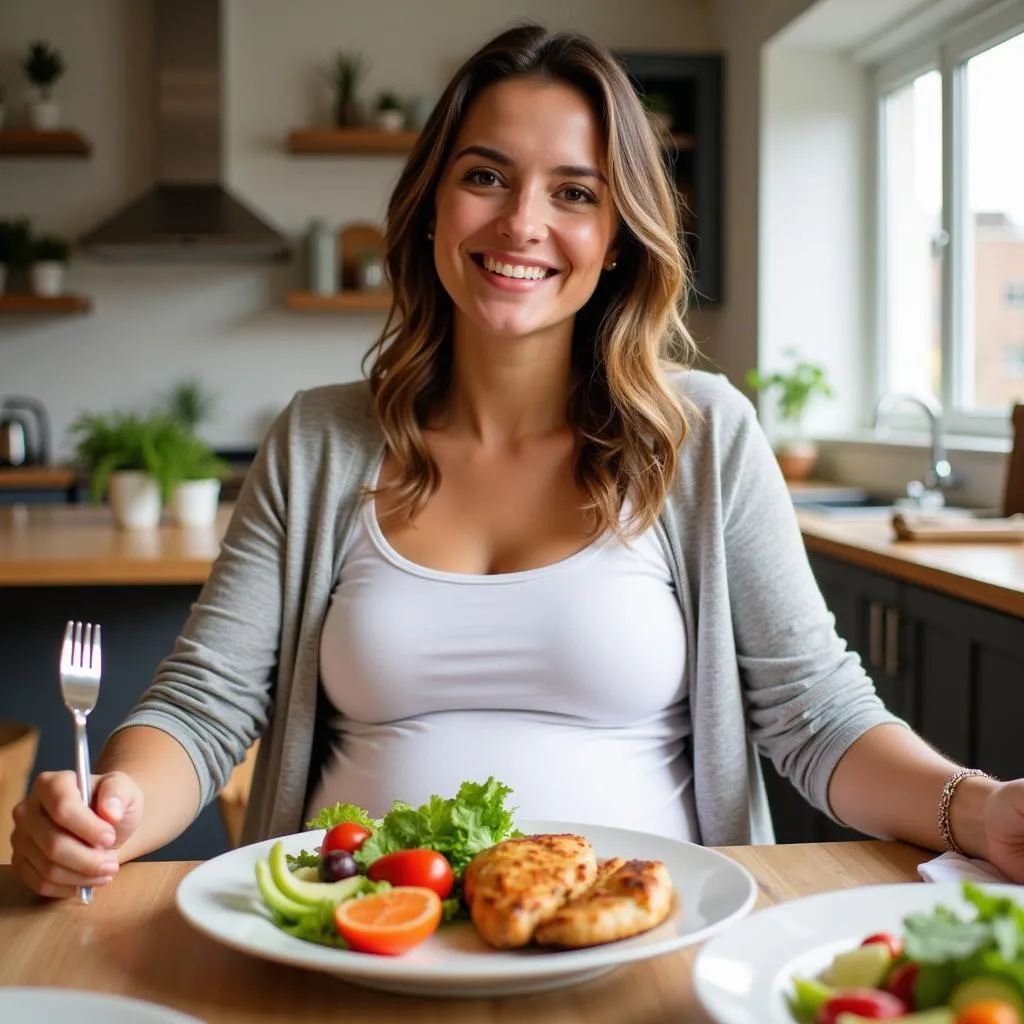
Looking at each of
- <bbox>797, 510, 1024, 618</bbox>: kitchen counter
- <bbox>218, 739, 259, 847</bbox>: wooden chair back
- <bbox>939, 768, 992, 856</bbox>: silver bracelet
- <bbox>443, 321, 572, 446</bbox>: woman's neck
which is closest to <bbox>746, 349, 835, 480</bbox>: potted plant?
<bbox>797, 510, 1024, 618</bbox>: kitchen counter

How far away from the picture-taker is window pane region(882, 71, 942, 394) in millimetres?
4035

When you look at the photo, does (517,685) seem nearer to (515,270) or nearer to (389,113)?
(515,270)

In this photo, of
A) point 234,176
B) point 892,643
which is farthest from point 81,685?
point 234,176

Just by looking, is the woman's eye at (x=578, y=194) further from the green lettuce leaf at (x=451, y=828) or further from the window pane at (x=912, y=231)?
the window pane at (x=912, y=231)

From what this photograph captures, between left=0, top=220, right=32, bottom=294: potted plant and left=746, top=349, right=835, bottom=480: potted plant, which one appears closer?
left=746, top=349, right=835, bottom=480: potted plant

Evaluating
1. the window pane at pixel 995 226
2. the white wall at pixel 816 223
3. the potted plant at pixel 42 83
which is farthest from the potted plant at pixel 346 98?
the window pane at pixel 995 226

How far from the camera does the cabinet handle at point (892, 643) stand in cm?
246

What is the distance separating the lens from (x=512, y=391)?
1606 millimetres

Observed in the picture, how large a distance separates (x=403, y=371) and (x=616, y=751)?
526 mm

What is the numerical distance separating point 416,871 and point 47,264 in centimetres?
481

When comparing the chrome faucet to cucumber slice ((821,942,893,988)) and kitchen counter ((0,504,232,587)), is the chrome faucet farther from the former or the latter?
cucumber slice ((821,942,893,988))

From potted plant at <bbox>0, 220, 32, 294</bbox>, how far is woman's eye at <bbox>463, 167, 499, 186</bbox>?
4.19 metres

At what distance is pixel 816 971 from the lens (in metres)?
0.77

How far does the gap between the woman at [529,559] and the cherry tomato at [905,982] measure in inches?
21.5
